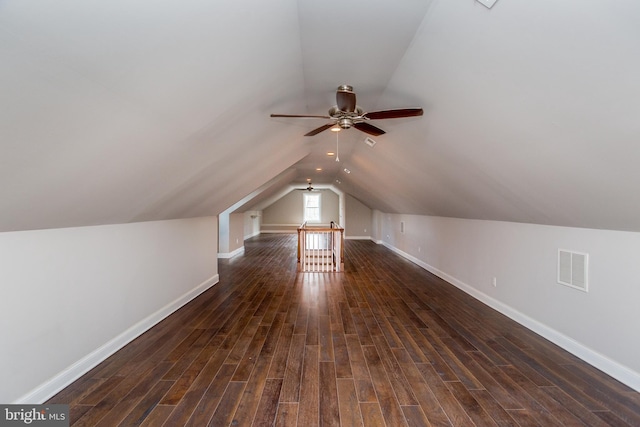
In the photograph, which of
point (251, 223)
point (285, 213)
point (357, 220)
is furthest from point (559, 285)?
point (285, 213)

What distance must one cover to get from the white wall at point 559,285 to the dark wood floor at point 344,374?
0.19m

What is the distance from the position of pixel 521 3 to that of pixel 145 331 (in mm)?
4173

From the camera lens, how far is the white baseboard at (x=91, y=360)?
1996 millimetres

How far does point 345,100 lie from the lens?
7.43 feet

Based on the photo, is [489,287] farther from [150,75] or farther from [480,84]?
[150,75]

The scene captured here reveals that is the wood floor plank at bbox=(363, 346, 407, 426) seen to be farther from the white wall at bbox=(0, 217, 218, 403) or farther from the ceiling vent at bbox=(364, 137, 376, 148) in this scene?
the ceiling vent at bbox=(364, 137, 376, 148)

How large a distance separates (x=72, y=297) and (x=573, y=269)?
447 centimetres

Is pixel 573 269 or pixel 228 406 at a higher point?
pixel 573 269

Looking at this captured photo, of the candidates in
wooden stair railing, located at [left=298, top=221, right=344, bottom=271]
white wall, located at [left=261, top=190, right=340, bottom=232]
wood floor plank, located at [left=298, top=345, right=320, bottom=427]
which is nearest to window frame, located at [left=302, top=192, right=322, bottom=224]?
white wall, located at [left=261, top=190, right=340, bottom=232]

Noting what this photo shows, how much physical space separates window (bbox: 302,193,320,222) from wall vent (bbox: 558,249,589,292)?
1226 centimetres

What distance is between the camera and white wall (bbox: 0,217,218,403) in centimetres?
186

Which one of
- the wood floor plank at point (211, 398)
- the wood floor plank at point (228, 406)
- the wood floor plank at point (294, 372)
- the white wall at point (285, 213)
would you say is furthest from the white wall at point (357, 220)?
the wood floor plank at point (228, 406)

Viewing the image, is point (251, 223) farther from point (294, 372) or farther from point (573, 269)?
point (573, 269)

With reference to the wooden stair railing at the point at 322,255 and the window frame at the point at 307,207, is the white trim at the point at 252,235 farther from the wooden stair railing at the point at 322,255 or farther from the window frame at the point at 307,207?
the wooden stair railing at the point at 322,255
